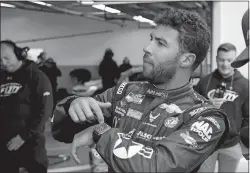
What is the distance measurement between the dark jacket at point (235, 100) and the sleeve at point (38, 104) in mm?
1480

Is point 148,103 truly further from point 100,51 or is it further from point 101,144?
point 100,51

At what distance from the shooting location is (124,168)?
1.26 metres

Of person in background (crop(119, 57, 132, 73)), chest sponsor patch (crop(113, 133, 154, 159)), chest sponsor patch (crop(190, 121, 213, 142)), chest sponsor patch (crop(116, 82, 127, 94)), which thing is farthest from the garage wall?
chest sponsor patch (crop(113, 133, 154, 159))

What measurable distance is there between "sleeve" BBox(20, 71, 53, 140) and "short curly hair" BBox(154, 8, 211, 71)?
225 cm

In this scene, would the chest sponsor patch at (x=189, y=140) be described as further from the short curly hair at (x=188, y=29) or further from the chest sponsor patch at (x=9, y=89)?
the chest sponsor patch at (x=9, y=89)

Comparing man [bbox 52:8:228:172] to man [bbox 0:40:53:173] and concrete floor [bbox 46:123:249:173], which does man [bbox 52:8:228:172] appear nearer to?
man [bbox 0:40:53:173]

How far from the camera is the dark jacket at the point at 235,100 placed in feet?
11.2

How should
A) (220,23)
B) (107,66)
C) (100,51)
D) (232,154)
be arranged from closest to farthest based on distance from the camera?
1. (232,154)
2. (220,23)
3. (107,66)
4. (100,51)

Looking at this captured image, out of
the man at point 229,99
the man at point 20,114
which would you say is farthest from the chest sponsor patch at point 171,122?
the man at point 20,114

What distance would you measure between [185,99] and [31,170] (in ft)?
7.94

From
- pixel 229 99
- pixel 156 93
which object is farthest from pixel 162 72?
pixel 229 99

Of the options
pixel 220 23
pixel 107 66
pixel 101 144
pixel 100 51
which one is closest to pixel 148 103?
pixel 101 144

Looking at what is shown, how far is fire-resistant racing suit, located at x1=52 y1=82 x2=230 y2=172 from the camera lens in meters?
1.27

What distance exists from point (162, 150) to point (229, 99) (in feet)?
7.40
